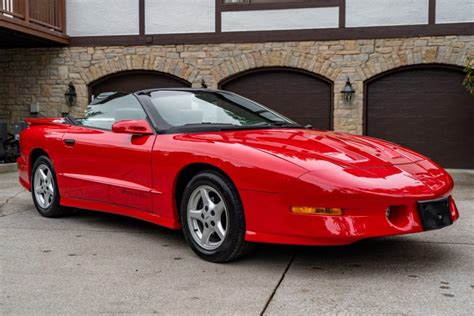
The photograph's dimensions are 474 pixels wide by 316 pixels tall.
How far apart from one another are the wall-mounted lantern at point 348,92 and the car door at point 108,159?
722 cm

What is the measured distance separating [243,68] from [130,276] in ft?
29.9

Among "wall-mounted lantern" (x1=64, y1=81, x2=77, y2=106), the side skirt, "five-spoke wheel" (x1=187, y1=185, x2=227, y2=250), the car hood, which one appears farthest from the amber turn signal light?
"wall-mounted lantern" (x1=64, y1=81, x2=77, y2=106)

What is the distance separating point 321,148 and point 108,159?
6.37 ft

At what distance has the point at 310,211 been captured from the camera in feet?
11.9

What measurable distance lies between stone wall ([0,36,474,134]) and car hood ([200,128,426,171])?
760 centimetres

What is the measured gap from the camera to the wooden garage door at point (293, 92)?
12320mm

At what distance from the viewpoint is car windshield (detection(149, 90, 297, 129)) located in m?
4.78

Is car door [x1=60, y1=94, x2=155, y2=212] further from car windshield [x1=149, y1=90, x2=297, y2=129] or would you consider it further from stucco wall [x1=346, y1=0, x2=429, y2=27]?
stucco wall [x1=346, y1=0, x2=429, y2=27]

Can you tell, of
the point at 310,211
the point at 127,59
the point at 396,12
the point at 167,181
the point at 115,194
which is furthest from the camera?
the point at 127,59

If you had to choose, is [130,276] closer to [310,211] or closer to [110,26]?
[310,211]

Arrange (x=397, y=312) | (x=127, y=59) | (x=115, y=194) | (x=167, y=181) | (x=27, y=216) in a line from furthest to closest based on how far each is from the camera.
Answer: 1. (x=127, y=59)
2. (x=27, y=216)
3. (x=115, y=194)
4. (x=167, y=181)
5. (x=397, y=312)

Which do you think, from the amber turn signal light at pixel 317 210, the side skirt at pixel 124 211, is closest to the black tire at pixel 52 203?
the side skirt at pixel 124 211

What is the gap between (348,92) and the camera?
11883 millimetres

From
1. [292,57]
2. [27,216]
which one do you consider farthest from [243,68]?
[27,216]
